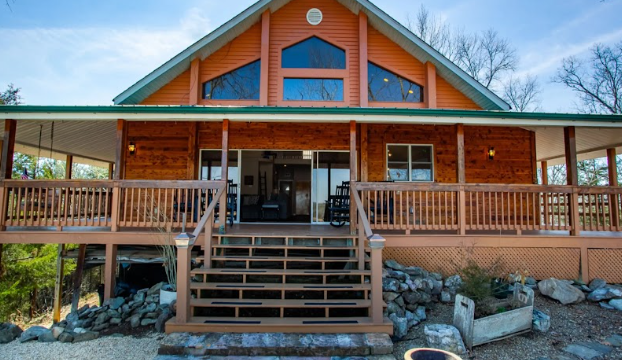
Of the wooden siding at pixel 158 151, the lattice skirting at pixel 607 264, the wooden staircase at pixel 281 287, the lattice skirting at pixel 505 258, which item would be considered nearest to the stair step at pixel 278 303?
the wooden staircase at pixel 281 287

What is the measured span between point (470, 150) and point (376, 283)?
6201 mm

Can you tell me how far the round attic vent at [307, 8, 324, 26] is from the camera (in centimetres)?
956

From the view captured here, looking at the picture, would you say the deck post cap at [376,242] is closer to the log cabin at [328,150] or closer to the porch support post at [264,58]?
the log cabin at [328,150]

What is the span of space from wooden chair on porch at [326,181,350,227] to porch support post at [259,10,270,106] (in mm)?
3053

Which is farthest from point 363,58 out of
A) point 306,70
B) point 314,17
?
point 314,17

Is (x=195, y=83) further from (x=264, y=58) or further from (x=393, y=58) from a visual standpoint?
(x=393, y=58)

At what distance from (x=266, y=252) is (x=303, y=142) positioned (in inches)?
141

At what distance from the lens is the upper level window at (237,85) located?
930cm

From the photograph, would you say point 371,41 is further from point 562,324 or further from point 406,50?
point 562,324

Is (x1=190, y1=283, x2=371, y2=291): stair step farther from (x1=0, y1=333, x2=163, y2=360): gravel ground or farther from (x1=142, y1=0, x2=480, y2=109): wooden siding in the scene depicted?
(x1=142, y1=0, x2=480, y2=109): wooden siding

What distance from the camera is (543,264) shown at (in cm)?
675

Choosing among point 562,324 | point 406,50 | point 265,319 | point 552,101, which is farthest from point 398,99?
point 552,101

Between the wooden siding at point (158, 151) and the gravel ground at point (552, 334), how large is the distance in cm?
669

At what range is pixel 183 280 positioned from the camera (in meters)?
4.40
